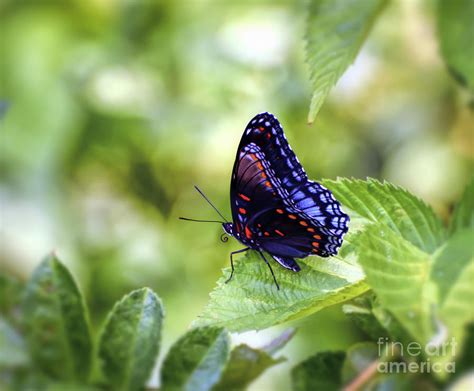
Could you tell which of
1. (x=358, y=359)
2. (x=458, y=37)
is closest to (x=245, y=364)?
(x=358, y=359)

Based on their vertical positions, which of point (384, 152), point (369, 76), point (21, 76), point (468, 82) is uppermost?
point (21, 76)

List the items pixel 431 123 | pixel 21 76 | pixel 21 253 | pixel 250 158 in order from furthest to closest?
pixel 21 76
pixel 21 253
pixel 431 123
pixel 250 158

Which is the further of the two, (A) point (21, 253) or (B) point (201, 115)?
(A) point (21, 253)

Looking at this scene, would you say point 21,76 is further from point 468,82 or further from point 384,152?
point 468,82

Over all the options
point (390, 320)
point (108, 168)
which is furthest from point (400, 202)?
point (108, 168)

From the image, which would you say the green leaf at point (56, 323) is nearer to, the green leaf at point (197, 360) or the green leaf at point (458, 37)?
the green leaf at point (197, 360)
